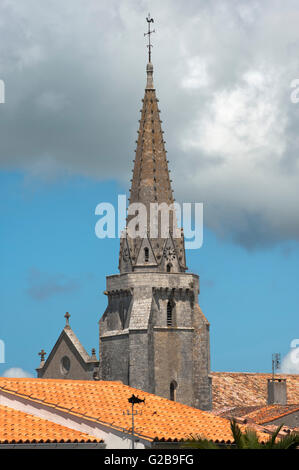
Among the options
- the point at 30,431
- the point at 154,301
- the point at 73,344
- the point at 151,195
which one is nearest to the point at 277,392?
the point at 154,301

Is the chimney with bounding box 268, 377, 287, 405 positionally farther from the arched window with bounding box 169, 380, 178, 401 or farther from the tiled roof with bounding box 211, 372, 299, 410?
the arched window with bounding box 169, 380, 178, 401

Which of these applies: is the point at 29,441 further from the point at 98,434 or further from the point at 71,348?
the point at 71,348

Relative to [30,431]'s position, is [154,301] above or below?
above

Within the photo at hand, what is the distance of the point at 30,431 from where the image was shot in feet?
128

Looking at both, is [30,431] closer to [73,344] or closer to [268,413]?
[268,413]

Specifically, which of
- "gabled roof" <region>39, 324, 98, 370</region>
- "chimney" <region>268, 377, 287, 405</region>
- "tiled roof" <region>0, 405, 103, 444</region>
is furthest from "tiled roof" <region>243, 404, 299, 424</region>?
"tiled roof" <region>0, 405, 103, 444</region>

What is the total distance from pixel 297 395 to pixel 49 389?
133 feet

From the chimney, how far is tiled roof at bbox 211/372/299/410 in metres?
3.53

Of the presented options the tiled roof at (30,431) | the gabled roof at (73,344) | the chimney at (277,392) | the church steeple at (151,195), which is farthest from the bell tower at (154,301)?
the tiled roof at (30,431)

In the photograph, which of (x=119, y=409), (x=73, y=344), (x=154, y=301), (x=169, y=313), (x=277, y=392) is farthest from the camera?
(x=73, y=344)

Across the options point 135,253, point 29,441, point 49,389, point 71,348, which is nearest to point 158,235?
point 135,253

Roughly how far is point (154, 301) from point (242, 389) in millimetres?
9054
